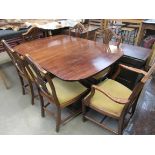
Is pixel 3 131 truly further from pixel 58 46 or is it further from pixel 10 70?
pixel 10 70

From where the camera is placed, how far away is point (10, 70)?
2.99 meters

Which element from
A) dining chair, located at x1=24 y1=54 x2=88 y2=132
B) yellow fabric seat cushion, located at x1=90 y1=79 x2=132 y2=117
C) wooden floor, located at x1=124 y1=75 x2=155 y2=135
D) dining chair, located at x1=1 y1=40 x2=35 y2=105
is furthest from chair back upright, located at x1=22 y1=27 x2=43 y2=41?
wooden floor, located at x1=124 y1=75 x2=155 y2=135

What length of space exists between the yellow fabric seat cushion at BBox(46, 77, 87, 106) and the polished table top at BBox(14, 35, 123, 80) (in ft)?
0.81

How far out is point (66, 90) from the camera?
1685 mm

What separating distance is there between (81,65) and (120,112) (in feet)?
2.03

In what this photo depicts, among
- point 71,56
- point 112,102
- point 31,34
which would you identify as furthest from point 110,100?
point 31,34

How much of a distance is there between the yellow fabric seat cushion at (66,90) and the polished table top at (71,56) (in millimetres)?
248

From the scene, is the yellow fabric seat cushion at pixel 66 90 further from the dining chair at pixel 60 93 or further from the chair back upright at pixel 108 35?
the chair back upright at pixel 108 35

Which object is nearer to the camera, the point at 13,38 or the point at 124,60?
the point at 124,60
